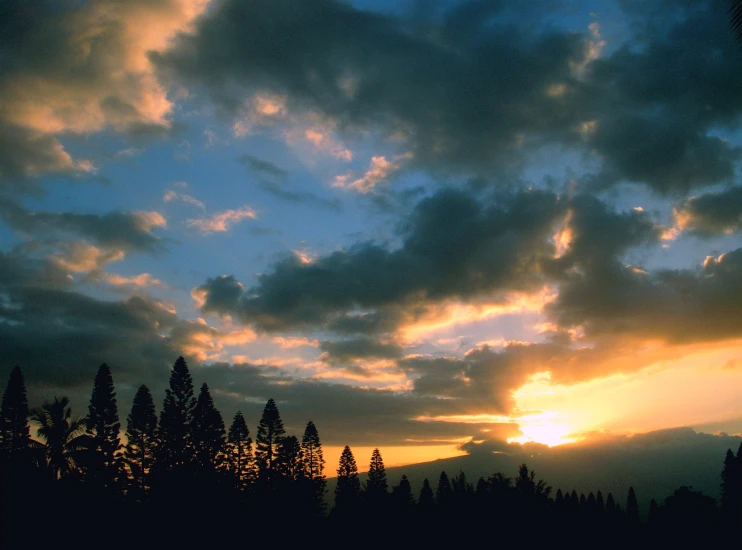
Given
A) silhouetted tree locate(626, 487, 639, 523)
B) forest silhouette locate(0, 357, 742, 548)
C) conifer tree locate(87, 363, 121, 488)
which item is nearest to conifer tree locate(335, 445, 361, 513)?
forest silhouette locate(0, 357, 742, 548)

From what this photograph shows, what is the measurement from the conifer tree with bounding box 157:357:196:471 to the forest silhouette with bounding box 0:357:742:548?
0.11 metres

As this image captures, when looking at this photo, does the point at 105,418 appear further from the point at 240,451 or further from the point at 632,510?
the point at 632,510

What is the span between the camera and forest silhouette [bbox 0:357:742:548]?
26.8m

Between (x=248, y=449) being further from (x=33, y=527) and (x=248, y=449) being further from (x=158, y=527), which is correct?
(x=33, y=527)

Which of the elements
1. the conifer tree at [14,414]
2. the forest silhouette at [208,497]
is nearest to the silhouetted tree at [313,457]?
the forest silhouette at [208,497]

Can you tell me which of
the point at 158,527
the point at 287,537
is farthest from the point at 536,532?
the point at 158,527

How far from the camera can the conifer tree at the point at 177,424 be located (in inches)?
2261

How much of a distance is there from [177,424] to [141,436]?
14.0ft

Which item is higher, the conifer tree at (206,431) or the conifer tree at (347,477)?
the conifer tree at (206,431)

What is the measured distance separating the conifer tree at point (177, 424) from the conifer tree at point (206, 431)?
0.82 m

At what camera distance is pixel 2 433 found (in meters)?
48.3

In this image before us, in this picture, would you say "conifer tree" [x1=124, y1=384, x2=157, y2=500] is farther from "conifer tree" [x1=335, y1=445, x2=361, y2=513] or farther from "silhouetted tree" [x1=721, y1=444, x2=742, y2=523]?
"silhouetted tree" [x1=721, y1=444, x2=742, y2=523]

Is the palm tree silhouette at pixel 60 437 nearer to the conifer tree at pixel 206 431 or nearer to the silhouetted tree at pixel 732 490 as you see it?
the conifer tree at pixel 206 431

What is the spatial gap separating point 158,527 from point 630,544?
258ft
